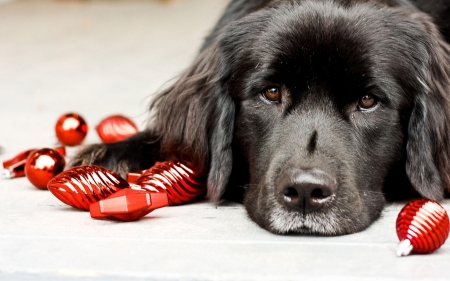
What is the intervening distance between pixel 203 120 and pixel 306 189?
0.85 meters

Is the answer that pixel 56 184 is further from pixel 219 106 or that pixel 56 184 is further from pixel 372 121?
pixel 372 121

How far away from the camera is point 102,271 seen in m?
2.08

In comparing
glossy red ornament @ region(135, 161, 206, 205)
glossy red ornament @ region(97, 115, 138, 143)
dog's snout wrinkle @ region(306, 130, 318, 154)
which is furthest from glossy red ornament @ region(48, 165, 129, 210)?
glossy red ornament @ region(97, 115, 138, 143)

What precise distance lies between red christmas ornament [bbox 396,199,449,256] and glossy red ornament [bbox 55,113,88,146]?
7.25ft

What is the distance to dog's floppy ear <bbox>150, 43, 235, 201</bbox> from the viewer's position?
3.06 meters

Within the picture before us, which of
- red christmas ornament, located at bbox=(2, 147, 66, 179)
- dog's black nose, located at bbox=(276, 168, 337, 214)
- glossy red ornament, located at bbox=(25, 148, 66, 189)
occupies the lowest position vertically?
red christmas ornament, located at bbox=(2, 147, 66, 179)

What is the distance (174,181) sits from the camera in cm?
297

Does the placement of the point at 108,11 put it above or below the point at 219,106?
below

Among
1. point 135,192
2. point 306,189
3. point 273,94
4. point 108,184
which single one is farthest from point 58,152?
point 306,189

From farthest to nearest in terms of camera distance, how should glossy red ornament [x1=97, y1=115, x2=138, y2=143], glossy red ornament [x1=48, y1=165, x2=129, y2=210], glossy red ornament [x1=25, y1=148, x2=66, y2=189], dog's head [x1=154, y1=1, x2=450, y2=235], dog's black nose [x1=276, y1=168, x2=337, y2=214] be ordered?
1. glossy red ornament [x1=97, y1=115, x2=138, y2=143]
2. glossy red ornament [x1=25, y1=148, x2=66, y2=189]
3. glossy red ornament [x1=48, y1=165, x2=129, y2=210]
4. dog's head [x1=154, y1=1, x2=450, y2=235]
5. dog's black nose [x1=276, y1=168, x2=337, y2=214]

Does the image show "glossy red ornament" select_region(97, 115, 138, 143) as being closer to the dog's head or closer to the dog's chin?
the dog's head

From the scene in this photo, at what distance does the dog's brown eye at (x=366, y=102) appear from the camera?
2814 mm

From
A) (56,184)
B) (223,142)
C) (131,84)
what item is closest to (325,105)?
(223,142)

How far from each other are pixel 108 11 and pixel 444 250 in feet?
34.7
